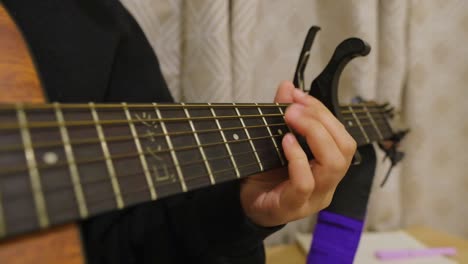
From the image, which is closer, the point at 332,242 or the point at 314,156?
the point at 314,156

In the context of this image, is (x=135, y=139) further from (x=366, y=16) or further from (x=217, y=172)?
(x=366, y=16)

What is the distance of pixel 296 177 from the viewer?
1.63 feet

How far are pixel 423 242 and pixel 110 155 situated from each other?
3.40ft

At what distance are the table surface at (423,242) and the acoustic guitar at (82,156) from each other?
535 mm

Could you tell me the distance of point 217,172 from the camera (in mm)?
428

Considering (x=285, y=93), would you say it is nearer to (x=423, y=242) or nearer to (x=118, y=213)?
(x=118, y=213)

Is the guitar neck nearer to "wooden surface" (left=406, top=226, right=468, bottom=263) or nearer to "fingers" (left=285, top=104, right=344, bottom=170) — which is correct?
"fingers" (left=285, top=104, right=344, bottom=170)

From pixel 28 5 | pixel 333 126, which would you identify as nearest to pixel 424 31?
pixel 333 126

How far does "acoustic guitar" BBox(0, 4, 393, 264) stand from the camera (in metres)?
0.28

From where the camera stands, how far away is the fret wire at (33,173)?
28 centimetres

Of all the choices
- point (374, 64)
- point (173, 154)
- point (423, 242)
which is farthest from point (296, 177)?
point (423, 242)

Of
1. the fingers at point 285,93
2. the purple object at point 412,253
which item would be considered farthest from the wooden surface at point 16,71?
the purple object at point 412,253

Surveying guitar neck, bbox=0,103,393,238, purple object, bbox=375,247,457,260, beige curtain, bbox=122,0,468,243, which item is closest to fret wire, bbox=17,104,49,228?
guitar neck, bbox=0,103,393,238

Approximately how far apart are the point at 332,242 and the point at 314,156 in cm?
35
